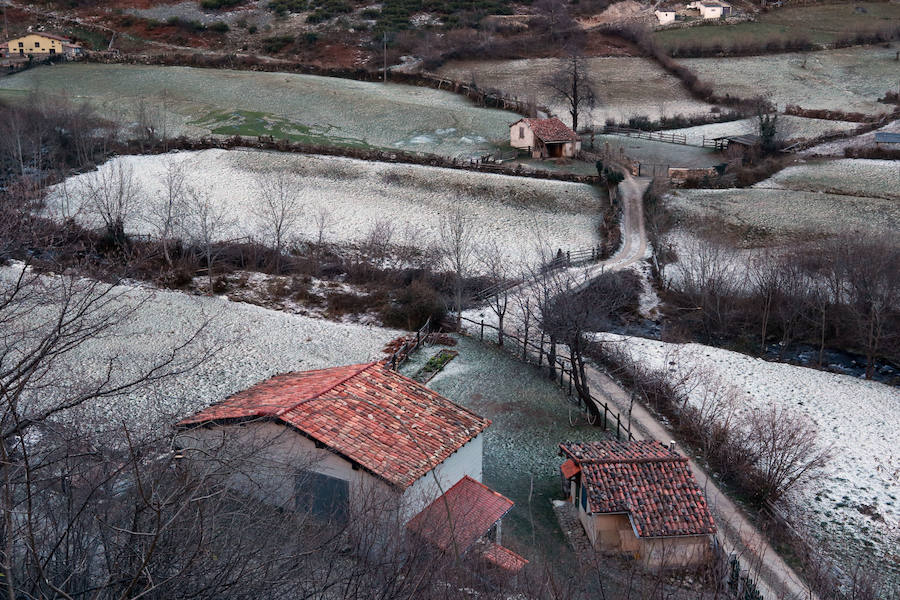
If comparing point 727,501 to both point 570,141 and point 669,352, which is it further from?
point 570,141

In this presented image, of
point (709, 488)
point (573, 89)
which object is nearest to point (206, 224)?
point (709, 488)

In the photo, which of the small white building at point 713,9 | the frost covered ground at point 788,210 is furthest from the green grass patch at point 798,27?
the frost covered ground at point 788,210

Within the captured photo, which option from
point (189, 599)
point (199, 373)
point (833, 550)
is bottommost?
point (833, 550)

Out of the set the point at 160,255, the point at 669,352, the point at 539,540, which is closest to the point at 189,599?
the point at 539,540

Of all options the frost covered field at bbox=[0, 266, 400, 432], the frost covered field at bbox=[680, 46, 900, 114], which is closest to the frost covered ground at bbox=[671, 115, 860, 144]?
the frost covered field at bbox=[680, 46, 900, 114]

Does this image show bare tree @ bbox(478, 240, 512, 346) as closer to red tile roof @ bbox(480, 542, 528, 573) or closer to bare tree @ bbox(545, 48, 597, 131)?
red tile roof @ bbox(480, 542, 528, 573)

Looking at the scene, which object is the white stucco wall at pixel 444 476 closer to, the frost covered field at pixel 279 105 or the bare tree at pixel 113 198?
the bare tree at pixel 113 198
